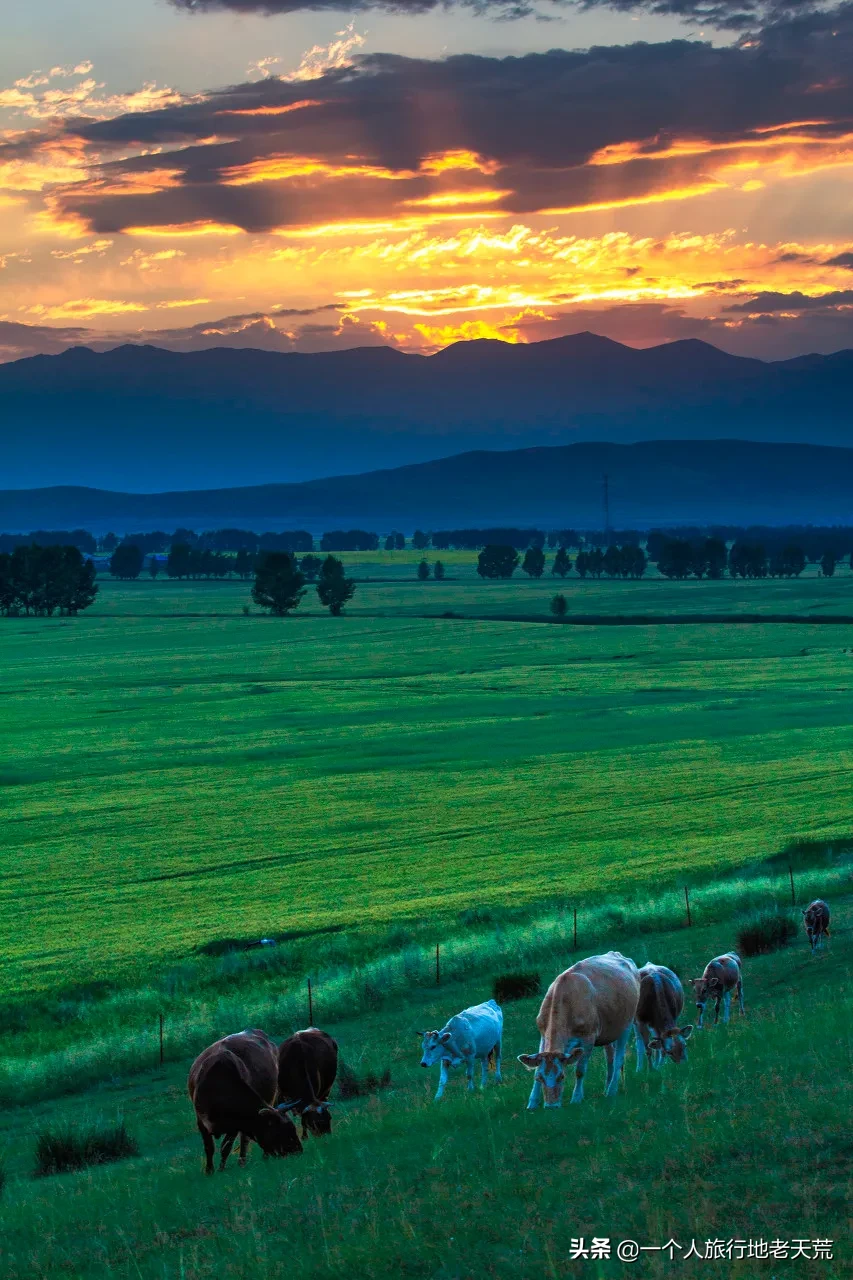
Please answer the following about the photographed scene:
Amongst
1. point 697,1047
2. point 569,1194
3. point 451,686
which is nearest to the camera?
point 569,1194

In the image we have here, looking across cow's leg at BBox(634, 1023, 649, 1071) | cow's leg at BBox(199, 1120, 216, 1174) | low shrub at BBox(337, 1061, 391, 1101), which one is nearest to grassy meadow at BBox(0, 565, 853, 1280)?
cow's leg at BBox(199, 1120, 216, 1174)

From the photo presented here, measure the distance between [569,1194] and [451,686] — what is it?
91039 mm

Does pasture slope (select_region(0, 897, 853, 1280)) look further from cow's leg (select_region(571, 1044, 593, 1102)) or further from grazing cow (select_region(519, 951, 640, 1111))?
grazing cow (select_region(519, 951, 640, 1111))

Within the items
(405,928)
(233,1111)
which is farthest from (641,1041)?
(405,928)

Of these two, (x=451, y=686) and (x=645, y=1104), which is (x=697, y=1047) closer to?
(x=645, y=1104)

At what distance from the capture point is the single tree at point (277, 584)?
193 m

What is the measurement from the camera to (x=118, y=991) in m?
32.5

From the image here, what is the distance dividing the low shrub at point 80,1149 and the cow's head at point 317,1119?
335 cm

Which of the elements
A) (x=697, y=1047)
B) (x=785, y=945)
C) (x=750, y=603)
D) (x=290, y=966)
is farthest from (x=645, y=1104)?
(x=750, y=603)

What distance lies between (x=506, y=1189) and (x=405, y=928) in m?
23.2

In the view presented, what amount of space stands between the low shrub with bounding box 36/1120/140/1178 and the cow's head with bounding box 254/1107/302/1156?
144 inches

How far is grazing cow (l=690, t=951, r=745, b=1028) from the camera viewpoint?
992 inches

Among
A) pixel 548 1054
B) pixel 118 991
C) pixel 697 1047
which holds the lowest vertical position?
pixel 118 991

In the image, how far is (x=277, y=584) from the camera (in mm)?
193000
